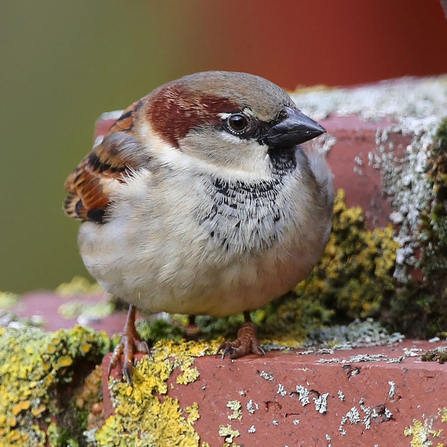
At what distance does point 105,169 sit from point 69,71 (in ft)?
11.6

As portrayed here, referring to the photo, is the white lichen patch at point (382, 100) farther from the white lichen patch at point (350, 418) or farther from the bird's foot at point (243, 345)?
the white lichen patch at point (350, 418)

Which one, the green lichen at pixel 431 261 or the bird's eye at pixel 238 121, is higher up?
the bird's eye at pixel 238 121

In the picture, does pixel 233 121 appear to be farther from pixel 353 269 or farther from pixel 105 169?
pixel 353 269

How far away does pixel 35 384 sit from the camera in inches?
84.4

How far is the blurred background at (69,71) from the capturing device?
17.4 feet

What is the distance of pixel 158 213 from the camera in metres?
2.13

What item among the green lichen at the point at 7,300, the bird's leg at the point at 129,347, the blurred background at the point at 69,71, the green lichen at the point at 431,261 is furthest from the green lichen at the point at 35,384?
the blurred background at the point at 69,71

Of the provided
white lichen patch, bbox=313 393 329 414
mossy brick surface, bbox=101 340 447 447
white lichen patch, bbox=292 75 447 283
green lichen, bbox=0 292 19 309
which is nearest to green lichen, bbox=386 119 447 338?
white lichen patch, bbox=292 75 447 283

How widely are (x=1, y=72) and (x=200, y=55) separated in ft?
5.45

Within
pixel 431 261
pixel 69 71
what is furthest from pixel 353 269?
pixel 69 71

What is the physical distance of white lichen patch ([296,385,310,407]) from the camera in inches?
70.3

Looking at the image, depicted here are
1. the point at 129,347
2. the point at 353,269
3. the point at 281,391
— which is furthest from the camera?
the point at 353,269

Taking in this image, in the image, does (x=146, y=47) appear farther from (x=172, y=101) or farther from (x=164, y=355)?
(x=164, y=355)

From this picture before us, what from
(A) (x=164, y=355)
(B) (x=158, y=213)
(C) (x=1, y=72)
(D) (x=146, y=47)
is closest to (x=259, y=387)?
(A) (x=164, y=355)
